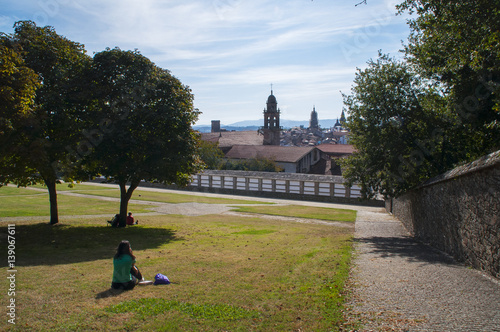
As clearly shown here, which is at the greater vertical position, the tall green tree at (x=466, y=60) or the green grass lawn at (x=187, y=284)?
the tall green tree at (x=466, y=60)

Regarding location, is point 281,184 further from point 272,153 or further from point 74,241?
point 272,153

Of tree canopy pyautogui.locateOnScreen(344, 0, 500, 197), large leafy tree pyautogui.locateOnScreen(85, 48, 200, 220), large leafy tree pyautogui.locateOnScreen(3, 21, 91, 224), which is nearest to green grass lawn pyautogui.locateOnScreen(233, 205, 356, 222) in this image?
tree canopy pyautogui.locateOnScreen(344, 0, 500, 197)

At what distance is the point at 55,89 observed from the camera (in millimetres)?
16578

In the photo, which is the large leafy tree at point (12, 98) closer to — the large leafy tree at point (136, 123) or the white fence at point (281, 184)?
the large leafy tree at point (136, 123)

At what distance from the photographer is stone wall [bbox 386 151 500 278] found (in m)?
8.41

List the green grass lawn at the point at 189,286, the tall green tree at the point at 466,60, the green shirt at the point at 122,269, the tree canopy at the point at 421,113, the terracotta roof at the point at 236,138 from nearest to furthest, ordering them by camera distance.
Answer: the green grass lawn at the point at 189,286 < the green shirt at the point at 122,269 < the tall green tree at the point at 466,60 < the tree canopy at the point at 421,113 < the terracotta roof at the point at 236,138

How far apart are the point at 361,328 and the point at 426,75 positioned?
15189 millimetres

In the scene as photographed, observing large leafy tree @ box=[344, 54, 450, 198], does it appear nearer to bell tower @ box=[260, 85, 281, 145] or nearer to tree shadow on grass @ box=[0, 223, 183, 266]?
tree shadow on grass @ box=[0, 223, 183, 266]

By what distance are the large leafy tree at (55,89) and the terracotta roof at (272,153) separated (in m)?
59.8

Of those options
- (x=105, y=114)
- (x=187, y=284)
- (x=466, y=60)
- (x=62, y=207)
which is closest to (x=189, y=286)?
(x=187, y=284)

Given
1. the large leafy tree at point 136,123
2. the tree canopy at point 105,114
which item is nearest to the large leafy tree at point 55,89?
the tree canopy at point 105,114

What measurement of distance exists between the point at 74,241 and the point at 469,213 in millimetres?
13183

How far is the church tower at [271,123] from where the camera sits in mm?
107375

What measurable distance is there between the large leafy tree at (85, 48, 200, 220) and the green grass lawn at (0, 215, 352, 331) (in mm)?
3507
